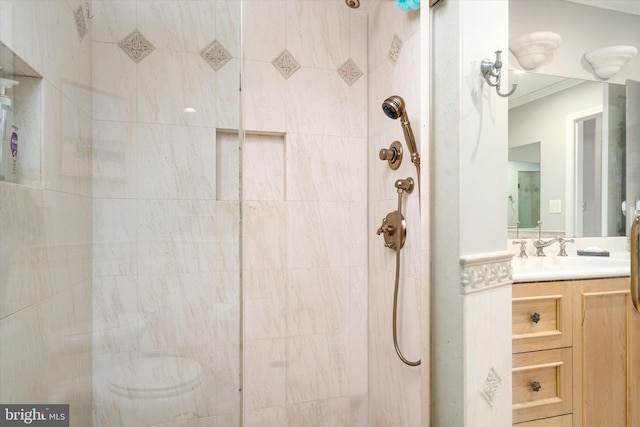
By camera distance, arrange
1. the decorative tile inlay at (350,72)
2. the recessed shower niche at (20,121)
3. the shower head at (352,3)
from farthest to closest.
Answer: the decorative tile inlay at (350,72) < the shower head at (352,3) < the recessed shower niche at (20,121)

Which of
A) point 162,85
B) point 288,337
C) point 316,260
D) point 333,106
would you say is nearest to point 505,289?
point 316,260

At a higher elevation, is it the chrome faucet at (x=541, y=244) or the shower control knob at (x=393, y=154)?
the shower control knob at (x=393, y=154)

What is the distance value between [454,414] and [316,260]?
3.16ft

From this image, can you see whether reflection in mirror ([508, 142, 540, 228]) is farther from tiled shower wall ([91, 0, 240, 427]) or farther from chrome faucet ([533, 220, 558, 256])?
tiled shower wall ([91, 0, 240, 427])

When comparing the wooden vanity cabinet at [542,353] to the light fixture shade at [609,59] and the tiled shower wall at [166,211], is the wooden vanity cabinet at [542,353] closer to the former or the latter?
the light fixture shade at [609,59]

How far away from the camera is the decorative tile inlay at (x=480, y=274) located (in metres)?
1.18

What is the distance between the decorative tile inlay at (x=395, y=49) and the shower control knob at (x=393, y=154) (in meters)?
0.41

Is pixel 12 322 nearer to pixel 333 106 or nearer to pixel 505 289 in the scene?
pixel 505 289

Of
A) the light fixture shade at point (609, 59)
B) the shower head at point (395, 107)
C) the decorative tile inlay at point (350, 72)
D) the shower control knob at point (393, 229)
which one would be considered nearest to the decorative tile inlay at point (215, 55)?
the shower head at point (395, 107)

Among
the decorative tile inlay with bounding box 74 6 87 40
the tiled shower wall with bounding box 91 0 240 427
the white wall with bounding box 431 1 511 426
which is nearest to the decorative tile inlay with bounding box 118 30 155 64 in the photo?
the tiled shower wall with bounding box 91 0 240 427

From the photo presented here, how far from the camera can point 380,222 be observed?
6.15 feet

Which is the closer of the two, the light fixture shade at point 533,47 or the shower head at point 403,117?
the light fixture shade at point 533,47

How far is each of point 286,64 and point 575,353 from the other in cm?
174

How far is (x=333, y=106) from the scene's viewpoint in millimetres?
1930
